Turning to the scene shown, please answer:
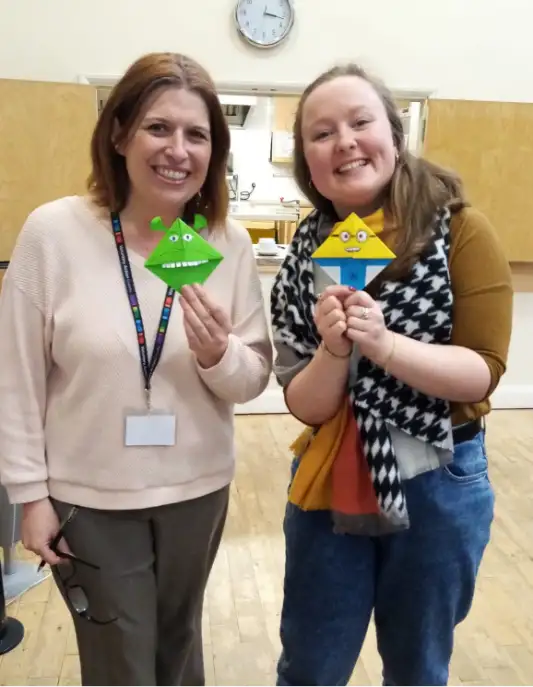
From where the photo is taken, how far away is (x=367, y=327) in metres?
1.01

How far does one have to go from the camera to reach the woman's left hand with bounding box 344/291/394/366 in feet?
3.31

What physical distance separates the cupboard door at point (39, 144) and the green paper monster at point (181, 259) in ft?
9.02

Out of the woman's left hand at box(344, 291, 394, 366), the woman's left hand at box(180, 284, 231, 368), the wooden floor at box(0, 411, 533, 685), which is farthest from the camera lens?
the wooden floor at box(0, 411, 533, 685)

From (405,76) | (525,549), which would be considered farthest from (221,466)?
(405,76)

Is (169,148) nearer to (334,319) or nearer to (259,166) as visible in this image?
(334,319)

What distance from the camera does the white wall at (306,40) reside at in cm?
369

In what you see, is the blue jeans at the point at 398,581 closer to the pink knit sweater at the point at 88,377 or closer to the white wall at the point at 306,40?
the pink knit sweater at the point at 88,377

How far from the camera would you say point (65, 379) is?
1201mm

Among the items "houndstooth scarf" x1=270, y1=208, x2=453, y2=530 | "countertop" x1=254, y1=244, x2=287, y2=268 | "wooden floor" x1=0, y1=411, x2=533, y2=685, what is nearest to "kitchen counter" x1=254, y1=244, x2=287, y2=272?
"countertop" x1=254, y1=244, x2=287, y2=268

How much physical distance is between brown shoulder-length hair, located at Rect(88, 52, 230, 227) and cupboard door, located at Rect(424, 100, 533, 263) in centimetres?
299

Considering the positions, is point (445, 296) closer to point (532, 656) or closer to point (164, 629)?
point (164, 629)

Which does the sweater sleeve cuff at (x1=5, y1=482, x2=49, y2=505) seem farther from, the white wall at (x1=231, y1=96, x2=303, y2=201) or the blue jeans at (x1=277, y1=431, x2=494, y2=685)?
the white wall at (x1=231, y1=96, x2=303, y2=201)

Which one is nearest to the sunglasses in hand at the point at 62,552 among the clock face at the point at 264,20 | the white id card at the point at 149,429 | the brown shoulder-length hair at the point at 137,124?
the white id card at the point at 149,429

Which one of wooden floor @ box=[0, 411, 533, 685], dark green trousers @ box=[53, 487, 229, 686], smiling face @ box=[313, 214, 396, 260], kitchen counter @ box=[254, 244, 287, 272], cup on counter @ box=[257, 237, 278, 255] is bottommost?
wooden floor @ box=[0, 411, 533, 685]
